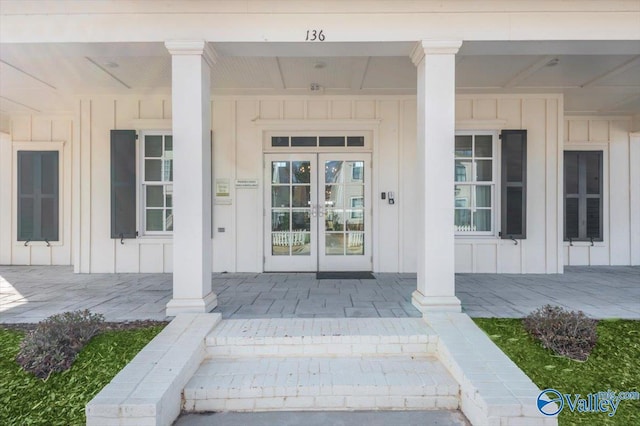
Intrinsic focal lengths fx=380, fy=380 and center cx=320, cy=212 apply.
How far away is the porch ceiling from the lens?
12.0 ft

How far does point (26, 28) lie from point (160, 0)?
50.1 inches

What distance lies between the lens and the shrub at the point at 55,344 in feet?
8.61

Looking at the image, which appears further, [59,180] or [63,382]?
[59,180]

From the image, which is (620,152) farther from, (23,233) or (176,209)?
(23,233)

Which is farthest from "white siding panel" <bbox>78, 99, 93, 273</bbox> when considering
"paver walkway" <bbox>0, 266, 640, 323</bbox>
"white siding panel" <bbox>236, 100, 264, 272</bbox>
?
"white siding panel" <bbox>236, 100, 264, 272</bbox>

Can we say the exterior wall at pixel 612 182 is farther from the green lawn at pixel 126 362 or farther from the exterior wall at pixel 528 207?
the green lawn at pixel 126 362

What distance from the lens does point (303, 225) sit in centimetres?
589

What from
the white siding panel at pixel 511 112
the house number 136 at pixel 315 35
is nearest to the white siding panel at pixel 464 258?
the white siding panel at pixel 511 112

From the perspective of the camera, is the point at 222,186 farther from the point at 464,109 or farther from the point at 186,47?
the point at 464,109

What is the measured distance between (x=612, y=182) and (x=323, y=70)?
568cm

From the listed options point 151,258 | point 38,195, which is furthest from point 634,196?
point 38,195

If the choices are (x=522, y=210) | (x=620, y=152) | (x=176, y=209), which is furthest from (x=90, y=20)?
(x=620, y=152)

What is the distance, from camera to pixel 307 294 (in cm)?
439

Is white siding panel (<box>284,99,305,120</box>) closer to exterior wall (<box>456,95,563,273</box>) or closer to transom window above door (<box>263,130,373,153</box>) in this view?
transom window above door (<box>263,130,373,153</box>)
